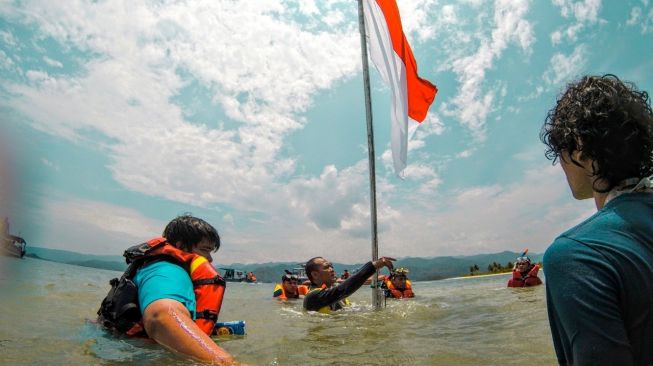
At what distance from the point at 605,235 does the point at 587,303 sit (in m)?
0.24

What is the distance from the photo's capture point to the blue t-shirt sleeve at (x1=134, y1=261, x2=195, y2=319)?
8.54 ft

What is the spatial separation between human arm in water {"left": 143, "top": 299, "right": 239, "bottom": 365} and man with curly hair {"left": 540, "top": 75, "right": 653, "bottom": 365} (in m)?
1.71

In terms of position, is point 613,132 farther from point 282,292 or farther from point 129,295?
point 282,292

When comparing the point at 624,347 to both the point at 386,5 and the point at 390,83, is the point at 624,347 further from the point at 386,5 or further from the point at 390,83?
the point at 386,5

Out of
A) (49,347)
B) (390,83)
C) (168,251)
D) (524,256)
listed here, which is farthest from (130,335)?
(524,256)

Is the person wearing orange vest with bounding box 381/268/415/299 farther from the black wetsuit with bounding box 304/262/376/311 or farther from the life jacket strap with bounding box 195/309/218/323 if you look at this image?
the life jacket strap with bounding box 195/309/218/323

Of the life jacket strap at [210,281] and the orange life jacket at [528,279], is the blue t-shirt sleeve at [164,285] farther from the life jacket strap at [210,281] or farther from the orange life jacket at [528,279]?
the orange life jacket at [528,279]

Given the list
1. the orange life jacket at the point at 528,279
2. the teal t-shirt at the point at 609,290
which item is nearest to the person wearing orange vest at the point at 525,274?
the orange life jacket at the point at 528,279

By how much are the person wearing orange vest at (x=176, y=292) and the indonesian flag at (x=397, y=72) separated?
5.41 meters

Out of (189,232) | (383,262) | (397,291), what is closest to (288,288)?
(397,291)

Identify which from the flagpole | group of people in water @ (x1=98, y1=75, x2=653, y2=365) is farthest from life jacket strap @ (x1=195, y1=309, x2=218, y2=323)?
the flagpole

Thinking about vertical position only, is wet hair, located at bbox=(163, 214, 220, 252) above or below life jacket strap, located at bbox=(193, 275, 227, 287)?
above

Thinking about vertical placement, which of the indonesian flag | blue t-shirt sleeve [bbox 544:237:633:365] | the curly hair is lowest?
blue t-shirt sleeve [bbox 544:237:633:365]

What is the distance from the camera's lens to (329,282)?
9.00 metres
